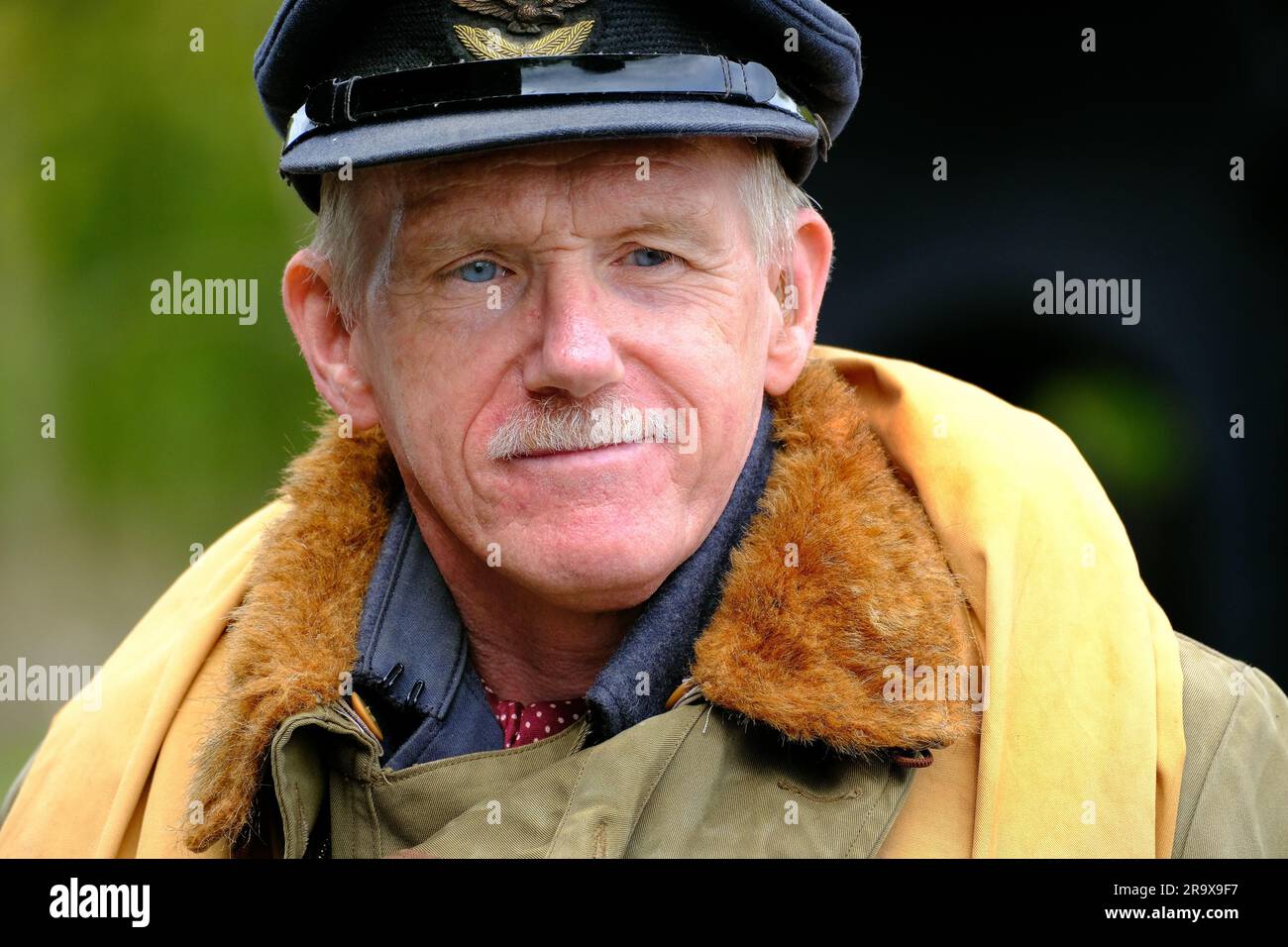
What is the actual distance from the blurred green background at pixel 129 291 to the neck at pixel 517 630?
287 cm

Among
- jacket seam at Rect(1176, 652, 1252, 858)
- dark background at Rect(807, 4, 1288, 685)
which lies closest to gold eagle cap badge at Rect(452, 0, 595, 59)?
jacket seam at Rect(1176, 652, 1252, 858)

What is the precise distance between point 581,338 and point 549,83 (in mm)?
325

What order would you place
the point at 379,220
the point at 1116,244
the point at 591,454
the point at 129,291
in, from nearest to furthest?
the point at 591,454
the point at 379,220
the point at 1116,244
the point at 129,291

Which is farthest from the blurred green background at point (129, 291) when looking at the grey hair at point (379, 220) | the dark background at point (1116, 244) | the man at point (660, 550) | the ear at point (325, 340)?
the man at point (660, 550)

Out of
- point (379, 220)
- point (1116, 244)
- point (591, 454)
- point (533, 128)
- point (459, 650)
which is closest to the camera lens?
point (533, 128)

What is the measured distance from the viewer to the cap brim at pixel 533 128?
1.73 m

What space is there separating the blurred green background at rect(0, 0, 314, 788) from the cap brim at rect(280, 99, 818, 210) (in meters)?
3.15

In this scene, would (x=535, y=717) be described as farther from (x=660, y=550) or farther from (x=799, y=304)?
(x=799, y=304)

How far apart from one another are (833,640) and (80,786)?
1275 millimetres

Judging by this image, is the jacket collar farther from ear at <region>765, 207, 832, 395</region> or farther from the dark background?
the dark background

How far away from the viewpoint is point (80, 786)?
2.27 meters

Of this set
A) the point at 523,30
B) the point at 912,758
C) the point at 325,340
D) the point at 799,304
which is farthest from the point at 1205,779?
the point at 325,340

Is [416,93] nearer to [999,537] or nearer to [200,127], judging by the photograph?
[999,537]

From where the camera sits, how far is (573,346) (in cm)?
180
